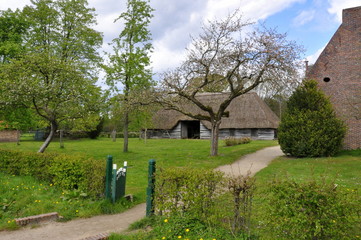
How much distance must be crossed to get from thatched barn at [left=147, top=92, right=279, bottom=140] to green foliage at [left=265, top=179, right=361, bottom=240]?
23.9 m

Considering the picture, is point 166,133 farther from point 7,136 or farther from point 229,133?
point 7,136

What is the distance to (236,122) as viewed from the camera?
103 ft

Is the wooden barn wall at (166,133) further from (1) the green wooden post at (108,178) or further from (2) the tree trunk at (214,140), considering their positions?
(1) the green wooden post at (108,178)

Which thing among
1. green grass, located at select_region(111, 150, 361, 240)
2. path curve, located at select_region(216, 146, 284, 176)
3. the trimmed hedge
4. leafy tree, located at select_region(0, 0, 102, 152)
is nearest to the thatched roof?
green grass, located at select_region(111, 150, 361, 240)

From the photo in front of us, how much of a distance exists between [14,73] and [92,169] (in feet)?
27.0

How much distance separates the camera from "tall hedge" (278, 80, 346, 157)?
15258 millimetres

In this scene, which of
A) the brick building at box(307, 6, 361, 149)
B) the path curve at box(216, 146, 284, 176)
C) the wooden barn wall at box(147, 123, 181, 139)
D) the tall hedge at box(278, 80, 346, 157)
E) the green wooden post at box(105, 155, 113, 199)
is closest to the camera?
the green wooden post at box(105, 155, 113, 199)

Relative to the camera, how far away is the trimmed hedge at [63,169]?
734 cm

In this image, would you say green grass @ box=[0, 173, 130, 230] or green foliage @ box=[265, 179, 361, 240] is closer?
green foliage @ box=[265, 179, 361, 240]

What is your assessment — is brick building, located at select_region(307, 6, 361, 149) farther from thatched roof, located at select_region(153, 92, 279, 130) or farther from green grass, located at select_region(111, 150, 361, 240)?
thatched roof, located at select_region(153, 92, 279, 130)

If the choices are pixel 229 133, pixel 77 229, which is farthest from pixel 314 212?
pixel 229 133

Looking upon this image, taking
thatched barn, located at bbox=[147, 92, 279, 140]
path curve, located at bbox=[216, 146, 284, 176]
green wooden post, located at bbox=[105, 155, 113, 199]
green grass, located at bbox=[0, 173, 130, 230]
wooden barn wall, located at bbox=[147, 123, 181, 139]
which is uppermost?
thatched barn, located at bbox=[147, 92, 279, 140]

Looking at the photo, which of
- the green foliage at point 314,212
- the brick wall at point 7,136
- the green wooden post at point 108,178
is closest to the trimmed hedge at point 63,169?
the green wooden post at point 108,178

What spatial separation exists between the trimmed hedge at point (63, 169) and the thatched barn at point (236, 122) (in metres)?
18.1
